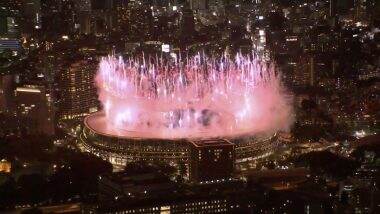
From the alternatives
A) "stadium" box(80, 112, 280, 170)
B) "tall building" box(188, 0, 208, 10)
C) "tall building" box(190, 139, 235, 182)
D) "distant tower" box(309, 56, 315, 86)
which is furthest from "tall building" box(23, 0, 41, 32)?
"tall building" box(190, 139, 235, 182)

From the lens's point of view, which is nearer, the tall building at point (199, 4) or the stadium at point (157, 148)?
the stadium at point (157, 148)

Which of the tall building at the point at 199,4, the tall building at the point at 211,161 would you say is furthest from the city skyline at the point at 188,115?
the tall building at the point at 199,4

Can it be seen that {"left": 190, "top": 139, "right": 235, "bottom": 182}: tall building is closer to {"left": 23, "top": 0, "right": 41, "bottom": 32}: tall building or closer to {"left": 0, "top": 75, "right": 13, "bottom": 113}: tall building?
{"left": 0, "top": 75, "right": 13, "bottom": 113}: tall building

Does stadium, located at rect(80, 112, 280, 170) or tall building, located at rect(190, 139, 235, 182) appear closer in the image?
tall building, located at rect(190, 139, 235, 182)

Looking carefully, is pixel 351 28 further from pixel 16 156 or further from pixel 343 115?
pixel 16 156

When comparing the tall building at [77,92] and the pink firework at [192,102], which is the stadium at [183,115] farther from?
the tall building at [77,92]

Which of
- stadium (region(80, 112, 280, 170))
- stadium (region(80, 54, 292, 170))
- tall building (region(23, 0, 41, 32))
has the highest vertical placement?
tall building (region(23, 0, 41, 32))
